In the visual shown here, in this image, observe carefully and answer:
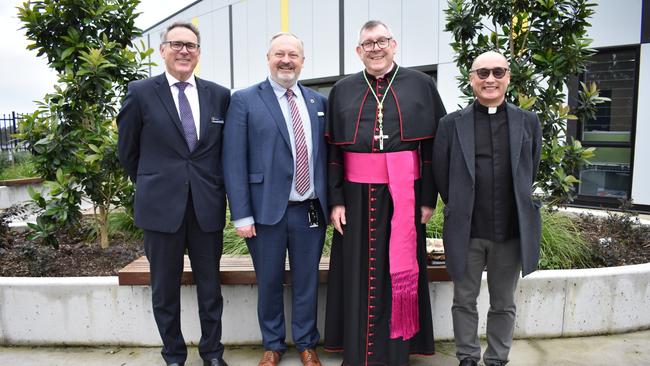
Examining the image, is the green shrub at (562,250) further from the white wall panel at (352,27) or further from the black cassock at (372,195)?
the white wall panel at (352,27)

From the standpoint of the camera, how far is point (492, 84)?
281 cm

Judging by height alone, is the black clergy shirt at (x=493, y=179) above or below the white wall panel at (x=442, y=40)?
below

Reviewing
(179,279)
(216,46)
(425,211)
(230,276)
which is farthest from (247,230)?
(216,46)

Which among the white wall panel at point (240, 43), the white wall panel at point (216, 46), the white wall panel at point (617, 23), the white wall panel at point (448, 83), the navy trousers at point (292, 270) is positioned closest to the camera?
the navy trousers at point (292, 270)

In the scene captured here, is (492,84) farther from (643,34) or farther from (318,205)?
(643,34)

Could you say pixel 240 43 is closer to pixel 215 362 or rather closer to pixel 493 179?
pixel 215 362

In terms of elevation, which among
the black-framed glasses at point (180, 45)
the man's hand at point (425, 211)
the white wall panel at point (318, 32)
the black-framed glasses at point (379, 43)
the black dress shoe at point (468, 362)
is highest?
the white wall panel at point (318, 32)

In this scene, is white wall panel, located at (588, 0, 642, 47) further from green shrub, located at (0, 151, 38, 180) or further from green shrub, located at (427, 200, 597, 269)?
green shrub, located at (0, 151, 38, 180)

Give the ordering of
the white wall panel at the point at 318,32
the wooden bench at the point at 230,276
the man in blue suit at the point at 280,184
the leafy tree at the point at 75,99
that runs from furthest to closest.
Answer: the white wall panel at the point at 318,32, the leafy tree at the point at 75,99, the wooden bench at the point at 230,276, the man in blue suit at the point at 280,184

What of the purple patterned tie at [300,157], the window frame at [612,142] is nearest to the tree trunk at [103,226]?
the purple patterned tie at [300,157]

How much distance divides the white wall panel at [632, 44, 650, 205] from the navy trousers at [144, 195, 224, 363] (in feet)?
22.9

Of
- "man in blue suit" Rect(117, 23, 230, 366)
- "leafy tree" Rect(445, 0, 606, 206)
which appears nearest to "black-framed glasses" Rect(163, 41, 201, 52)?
"man in blue suit" Rect(117, 23, 230, 366)

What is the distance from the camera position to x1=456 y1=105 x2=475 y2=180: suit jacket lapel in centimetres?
285

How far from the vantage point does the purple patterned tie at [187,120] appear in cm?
295
